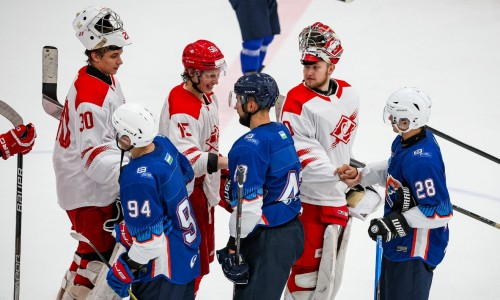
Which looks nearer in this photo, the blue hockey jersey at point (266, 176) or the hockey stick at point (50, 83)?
the blue hockey jersey at point (266, 176)

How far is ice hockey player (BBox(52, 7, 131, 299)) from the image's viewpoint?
393 cm

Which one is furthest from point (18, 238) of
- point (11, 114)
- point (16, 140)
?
point (11, 114)

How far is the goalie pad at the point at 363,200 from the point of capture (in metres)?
4.21

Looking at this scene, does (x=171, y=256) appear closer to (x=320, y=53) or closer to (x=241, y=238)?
(x=241, y=238)

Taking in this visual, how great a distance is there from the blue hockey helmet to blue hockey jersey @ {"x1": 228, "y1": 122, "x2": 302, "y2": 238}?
11cm

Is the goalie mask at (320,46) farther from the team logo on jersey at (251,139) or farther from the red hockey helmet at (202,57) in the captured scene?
the team logo on jersey at (251,139)

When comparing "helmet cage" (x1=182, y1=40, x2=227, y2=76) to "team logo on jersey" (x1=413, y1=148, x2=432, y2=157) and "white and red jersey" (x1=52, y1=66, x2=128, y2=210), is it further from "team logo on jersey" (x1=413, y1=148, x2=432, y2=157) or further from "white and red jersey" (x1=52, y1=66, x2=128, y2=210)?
"team logo on jersey" (x1=413, y1=148, x2=432, y2=157)

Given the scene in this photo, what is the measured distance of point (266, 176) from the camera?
3.71 metres

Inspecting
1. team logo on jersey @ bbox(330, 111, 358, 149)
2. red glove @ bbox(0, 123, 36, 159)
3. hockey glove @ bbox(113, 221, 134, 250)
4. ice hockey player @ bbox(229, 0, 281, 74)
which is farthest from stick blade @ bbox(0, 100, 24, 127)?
ice hockey player @ bbox(229, 0, 281, 74)

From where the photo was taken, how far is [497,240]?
5.40 metres

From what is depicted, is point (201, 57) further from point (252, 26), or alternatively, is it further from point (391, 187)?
point (252, 26)

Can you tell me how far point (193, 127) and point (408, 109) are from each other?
3.33 feet

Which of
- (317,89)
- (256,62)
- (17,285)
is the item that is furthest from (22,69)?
(317,89)

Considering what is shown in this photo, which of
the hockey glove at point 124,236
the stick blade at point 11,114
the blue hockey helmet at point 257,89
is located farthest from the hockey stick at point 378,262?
the stick blade at point 11,114
